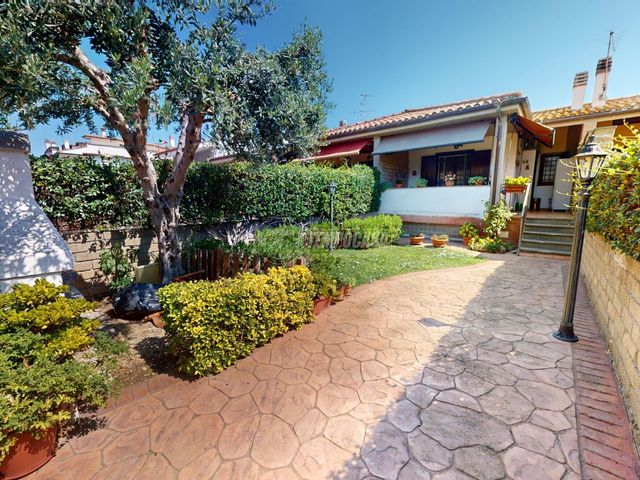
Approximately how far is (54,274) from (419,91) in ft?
51.0

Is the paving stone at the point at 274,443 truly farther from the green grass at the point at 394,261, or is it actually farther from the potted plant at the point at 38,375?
the green grass at the point at 394,261

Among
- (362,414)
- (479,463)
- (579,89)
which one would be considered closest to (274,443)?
(362,414)

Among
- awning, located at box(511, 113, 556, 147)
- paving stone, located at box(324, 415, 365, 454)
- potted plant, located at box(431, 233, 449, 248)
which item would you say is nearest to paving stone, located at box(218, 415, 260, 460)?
paving stone, located at box(324, 415, 365, 454)

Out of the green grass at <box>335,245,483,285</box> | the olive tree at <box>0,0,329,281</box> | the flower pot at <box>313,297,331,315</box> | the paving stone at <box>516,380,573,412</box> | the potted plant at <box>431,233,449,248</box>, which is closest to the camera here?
the paving stone at <box>516,380,573,412</box>

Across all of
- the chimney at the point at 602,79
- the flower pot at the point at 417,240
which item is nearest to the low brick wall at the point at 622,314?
the flower pot at the point at 417,240

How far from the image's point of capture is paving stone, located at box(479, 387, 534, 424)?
105 inches

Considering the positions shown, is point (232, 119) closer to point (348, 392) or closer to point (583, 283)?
point (348, 392)

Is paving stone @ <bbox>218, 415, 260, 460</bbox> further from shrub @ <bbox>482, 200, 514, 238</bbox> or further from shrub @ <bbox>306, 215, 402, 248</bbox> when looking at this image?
shrub @ <bbox>482, 200, 514, 238</bbox>

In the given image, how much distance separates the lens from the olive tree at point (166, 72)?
129 inches

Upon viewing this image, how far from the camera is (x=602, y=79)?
12258 mm

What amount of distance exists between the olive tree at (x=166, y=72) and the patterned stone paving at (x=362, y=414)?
368 cm

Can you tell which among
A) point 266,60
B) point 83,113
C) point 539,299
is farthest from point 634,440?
point 83,113

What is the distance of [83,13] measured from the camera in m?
3.35

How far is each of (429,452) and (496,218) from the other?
1069cm
